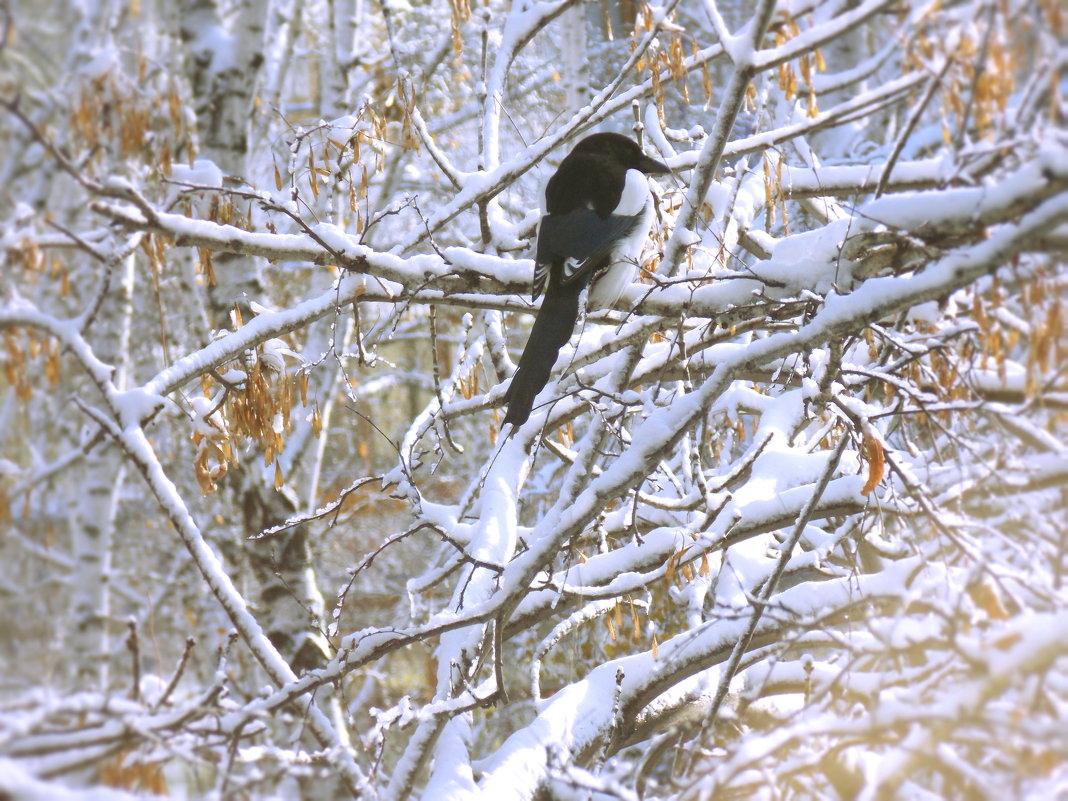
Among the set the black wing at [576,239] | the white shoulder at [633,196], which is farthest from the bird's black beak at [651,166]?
the black wing at [576,239]

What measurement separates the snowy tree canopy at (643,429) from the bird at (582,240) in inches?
3.2

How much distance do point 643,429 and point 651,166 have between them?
1212 millimetres

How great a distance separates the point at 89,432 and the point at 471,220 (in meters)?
3.89

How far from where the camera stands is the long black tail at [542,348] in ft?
7.48

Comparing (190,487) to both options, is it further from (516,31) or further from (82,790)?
(82,790)

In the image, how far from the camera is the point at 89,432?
3041 mm

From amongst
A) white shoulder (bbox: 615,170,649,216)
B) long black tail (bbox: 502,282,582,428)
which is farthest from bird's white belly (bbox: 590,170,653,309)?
long black tail (bbox: 502,282,582,428)

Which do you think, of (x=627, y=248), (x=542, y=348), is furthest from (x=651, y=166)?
(x=542, y=348)

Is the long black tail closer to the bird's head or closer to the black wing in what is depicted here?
the black wing

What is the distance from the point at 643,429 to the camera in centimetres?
212

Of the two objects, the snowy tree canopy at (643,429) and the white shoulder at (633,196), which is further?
the white shoulder at (633,196)

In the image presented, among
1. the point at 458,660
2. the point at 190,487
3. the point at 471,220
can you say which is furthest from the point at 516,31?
the point at 190,487

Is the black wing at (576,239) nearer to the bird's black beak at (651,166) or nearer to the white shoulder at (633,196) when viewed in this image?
the white shoulder at (633,196)

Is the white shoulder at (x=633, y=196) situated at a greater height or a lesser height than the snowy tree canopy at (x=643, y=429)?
greater
